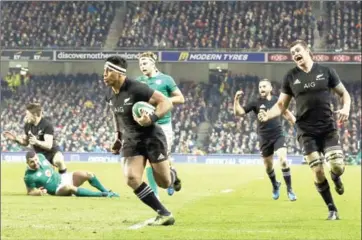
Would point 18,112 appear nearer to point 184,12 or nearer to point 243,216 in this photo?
point 184,12

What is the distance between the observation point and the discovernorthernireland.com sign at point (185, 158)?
50.0 meters

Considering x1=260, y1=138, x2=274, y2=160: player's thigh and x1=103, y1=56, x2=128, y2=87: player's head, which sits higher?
x1=103, y1=56, x2=128, y2=87: player's head

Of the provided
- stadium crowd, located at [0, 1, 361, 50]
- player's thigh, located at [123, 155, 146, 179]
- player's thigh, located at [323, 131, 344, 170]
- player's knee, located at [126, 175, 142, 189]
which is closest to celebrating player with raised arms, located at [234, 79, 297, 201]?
player's thigh, located at [323, 131, 344, 170]

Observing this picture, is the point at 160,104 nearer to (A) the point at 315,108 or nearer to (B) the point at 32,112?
(A) the point at 315,108

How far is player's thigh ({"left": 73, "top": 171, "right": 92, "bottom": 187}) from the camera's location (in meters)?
18.2

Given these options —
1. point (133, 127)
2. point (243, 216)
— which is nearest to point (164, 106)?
point (133, 127)

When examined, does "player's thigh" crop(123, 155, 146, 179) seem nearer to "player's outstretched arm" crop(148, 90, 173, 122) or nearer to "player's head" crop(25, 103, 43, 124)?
"player's outstretched arm" crop(148, 90, 173, 122)

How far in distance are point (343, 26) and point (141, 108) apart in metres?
47.6

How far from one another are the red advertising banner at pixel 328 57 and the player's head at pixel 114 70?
147ft

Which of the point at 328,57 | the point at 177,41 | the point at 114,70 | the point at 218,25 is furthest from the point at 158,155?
the point at 218,25

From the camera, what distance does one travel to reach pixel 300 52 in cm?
1218

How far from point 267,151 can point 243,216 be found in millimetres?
5177

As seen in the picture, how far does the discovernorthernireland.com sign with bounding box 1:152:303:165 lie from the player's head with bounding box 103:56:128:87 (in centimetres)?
3879

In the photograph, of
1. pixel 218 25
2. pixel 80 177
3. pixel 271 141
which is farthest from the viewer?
pixel 218 25
